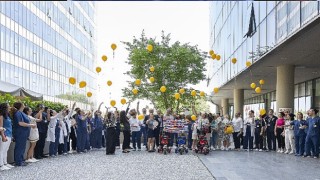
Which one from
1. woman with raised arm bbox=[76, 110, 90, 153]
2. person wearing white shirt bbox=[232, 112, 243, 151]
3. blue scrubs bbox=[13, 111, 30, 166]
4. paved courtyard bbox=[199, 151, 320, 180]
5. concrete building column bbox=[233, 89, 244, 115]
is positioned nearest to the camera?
paved courtyard bbox=[199, 151, 320, 180]

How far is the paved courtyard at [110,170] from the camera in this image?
440 inches

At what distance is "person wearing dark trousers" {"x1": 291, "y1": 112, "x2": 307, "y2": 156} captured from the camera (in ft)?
58.9

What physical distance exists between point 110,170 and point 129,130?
309 inches

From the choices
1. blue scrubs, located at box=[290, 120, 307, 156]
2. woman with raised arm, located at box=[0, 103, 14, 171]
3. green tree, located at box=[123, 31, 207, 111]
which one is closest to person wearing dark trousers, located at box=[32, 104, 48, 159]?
woman with raised arm, located at box=[0, 103, 14, 171]

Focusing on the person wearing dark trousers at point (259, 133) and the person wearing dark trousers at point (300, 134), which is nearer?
the person wearing dark trousers at point (300, 134)

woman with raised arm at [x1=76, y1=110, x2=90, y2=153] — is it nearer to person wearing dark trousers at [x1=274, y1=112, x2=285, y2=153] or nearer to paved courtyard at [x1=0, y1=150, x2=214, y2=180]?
paved courtyard at [x1=0, y1=150, x2=214, y2=180]

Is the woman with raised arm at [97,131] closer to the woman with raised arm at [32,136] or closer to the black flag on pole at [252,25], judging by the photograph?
the woman with raised arm at [32,136]

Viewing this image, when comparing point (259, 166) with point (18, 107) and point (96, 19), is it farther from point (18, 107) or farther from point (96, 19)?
point (96, 19)

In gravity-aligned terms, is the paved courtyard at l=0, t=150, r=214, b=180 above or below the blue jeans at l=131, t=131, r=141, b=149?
below

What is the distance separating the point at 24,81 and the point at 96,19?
3958 cm

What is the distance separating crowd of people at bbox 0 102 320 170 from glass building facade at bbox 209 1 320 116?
348 centimetres

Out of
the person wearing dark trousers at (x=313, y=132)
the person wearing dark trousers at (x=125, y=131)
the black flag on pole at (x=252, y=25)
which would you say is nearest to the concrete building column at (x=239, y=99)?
the black flag on pole at (x=252, y=25)

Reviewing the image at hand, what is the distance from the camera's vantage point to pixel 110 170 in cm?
1260

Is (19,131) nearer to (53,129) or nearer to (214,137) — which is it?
(53,129)
